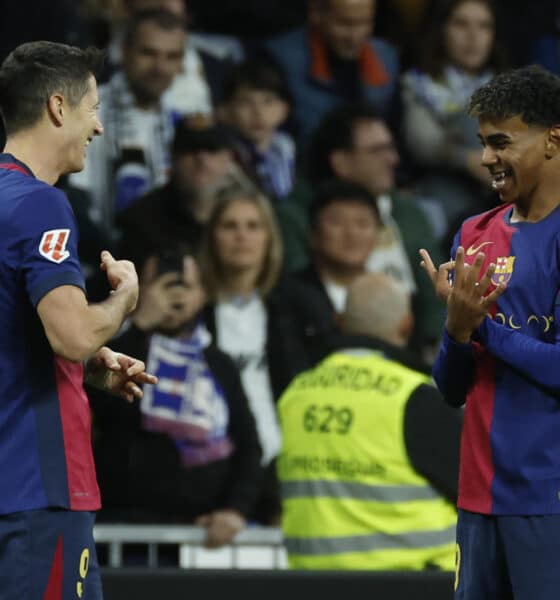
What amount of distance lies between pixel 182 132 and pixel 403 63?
2.38 meters

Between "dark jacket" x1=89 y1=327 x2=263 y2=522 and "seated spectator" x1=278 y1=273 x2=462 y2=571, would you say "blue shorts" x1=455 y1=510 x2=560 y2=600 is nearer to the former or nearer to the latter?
"seated spectator" x1=278 y1=273 x2=462 y2=571

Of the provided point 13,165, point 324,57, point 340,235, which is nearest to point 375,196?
point 340,235

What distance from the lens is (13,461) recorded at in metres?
3.48

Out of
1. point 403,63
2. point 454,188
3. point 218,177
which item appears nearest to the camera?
point 218,177

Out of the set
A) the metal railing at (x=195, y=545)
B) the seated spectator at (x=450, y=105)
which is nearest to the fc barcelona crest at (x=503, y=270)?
the metal railing at (x=195, y=545)

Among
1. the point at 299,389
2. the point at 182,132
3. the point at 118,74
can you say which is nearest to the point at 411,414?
the point at 299,389

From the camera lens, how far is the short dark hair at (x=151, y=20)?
310 inches

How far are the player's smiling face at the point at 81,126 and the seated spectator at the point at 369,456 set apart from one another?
2.04m

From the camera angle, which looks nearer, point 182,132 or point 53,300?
point 53,300

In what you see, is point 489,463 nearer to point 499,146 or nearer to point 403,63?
point 499,146

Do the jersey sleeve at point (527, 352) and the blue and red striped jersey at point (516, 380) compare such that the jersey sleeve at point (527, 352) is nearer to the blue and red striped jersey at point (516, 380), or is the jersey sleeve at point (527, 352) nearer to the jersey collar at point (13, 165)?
the blue and red striped jersey at point (516, 380)

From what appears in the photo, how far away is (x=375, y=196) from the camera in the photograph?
8133 millimetres

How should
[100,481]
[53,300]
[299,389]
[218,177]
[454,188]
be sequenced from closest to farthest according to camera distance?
[53,300]
[299,389]
[100,481]
[218,177]
[454,188]

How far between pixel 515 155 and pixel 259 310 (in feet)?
11.4
